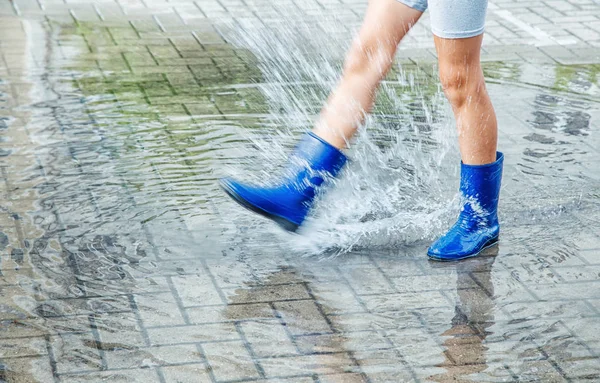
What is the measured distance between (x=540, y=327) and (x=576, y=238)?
33.2 inches

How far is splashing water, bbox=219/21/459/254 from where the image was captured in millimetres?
4203

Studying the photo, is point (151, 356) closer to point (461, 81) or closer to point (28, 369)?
point (28, 369)

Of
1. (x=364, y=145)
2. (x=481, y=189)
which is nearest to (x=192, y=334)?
(x=481, y=189)

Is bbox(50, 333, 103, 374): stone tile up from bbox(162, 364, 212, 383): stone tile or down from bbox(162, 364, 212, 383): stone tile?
down

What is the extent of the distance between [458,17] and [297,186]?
895 mm

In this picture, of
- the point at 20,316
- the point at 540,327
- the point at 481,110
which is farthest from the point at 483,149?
the point at 20,316

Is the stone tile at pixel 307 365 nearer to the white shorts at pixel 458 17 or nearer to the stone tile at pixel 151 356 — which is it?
the stone tile at pixel 151 356

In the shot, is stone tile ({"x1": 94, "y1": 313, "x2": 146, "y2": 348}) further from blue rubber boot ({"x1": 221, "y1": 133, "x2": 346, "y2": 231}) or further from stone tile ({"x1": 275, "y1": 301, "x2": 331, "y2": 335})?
blue rubber boot ({"x1": 221, "y1": 133, "x2": 346, "y2": 231})

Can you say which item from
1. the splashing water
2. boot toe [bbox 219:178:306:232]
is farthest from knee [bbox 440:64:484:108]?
boot toe [bbox 219:178:306:232]

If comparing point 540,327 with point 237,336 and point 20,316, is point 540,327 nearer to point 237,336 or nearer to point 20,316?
point 237,336

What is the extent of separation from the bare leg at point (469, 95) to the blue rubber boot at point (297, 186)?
49 centimetres

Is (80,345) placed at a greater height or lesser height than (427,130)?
greater

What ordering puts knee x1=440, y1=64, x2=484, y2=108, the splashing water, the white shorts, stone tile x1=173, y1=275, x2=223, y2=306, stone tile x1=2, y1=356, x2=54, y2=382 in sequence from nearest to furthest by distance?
1. stone tile x1=2, y1=356, x2=54, y2=382
2. stone tile x1=173, y1=275, x2=223, y2=306
3. the white shorts
4. knee x1=440, y1=64, x2=484, y2=108
5. the splashing water

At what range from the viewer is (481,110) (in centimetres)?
391
